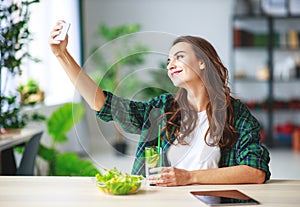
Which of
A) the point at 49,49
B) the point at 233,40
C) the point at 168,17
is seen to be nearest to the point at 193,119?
the point at 49,49

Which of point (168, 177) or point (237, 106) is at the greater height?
point (237, 106)

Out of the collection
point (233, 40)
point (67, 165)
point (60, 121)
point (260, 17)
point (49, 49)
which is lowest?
point (67, 165)

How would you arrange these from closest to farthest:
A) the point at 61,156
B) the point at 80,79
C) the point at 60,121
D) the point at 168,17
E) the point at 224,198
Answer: the point at 224,198 → the point at 80,79 → the point at 61,156 → the point at 60,121 → the point at 168,17

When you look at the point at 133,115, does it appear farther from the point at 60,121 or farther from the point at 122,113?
the point at 60,121

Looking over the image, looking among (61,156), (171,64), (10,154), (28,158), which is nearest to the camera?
(171,64)

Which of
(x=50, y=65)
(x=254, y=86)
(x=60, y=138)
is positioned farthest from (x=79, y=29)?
(x=60, y=138)

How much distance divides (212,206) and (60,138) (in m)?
3.10

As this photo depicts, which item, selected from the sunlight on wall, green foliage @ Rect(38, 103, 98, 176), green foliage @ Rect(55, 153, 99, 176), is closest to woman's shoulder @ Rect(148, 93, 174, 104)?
green foliage @ Rect(38, 103, 98, 176)

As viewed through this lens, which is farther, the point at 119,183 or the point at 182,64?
the point at 182,64

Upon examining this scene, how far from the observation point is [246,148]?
219cm

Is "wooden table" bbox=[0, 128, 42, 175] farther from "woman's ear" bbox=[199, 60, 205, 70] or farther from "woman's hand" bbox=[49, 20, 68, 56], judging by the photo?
"woman's ear" bbox=[199, 60, 205, 70]

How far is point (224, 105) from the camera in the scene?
7.09ft

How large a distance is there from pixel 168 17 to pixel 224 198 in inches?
258

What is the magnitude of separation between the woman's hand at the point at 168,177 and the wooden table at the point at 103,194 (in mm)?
25
